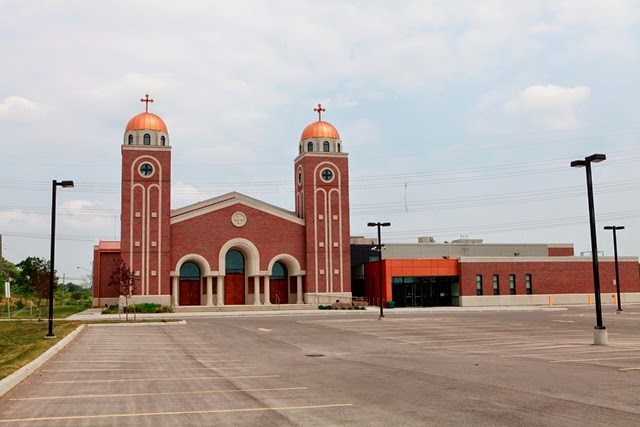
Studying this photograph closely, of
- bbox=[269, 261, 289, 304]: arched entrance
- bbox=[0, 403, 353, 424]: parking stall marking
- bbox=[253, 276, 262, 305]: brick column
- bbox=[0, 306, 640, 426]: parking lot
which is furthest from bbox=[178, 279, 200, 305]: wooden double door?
bbox=[0, 403, 353, 424]: parking stall marking

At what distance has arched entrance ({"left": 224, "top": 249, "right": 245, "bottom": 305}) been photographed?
62.1 meters

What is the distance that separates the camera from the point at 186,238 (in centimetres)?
5962

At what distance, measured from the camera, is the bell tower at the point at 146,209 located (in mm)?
57469

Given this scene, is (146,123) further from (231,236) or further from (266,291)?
(266,291)

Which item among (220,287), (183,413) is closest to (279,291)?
(220,287)

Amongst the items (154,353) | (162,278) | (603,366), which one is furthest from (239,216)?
(603,366)

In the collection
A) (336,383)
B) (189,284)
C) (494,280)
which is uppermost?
(189,284)

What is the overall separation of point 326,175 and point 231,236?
1075 cm

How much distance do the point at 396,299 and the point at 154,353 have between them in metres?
43.9

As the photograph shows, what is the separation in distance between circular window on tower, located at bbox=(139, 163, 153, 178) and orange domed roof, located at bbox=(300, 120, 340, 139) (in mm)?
15152

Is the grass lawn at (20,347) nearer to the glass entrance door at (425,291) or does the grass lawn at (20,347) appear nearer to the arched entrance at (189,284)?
the arched entrance at (189,284)

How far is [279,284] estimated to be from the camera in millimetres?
64000

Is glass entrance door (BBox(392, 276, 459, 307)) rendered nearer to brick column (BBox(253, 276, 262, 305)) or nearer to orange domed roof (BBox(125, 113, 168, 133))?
brick column (BBox(253, 276, 262, 305))

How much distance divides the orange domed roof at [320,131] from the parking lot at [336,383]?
4002 cm
